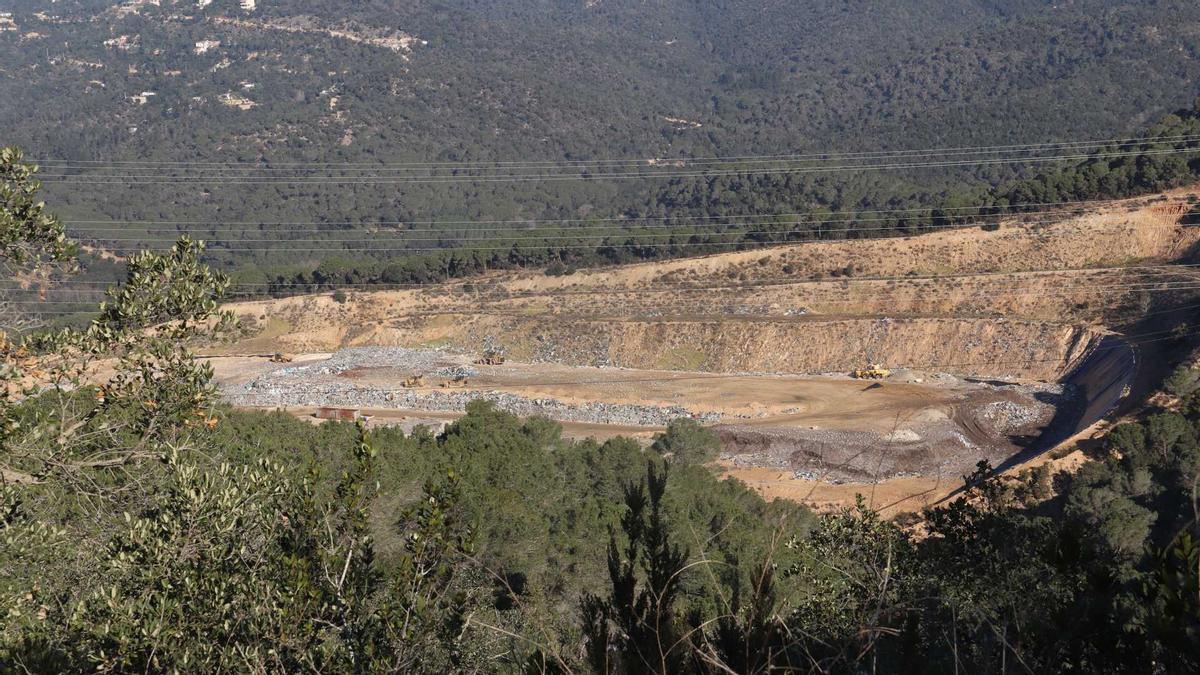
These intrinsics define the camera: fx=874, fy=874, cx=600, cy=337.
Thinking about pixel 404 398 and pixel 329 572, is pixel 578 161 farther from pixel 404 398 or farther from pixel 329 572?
pixel 329 572

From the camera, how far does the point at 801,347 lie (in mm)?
56594

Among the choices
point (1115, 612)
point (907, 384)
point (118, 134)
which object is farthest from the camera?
point (118, 134)

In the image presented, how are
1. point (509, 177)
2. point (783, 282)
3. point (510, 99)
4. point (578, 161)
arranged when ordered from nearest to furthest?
point (783, 282) < point (509, 177) < point (578, 161) < point (510, 99)

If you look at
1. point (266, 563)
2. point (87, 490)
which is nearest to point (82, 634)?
point (266, 563)

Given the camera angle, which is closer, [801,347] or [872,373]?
[872,373]

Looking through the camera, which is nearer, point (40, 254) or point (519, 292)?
point (40, 254)

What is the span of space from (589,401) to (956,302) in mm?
25015

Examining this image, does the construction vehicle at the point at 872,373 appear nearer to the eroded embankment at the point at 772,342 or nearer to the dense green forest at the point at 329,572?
the eroded embankment at the point at 772,342

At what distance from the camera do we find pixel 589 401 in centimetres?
5097

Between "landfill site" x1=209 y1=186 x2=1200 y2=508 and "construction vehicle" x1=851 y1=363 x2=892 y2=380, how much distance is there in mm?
130

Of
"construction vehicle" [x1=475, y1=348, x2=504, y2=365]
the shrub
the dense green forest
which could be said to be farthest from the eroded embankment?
the dense green forest

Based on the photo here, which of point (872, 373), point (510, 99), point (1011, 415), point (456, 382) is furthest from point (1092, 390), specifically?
point (510, 99)

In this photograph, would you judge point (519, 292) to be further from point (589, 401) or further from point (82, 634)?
point (82, 634)

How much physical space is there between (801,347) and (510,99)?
101 m
